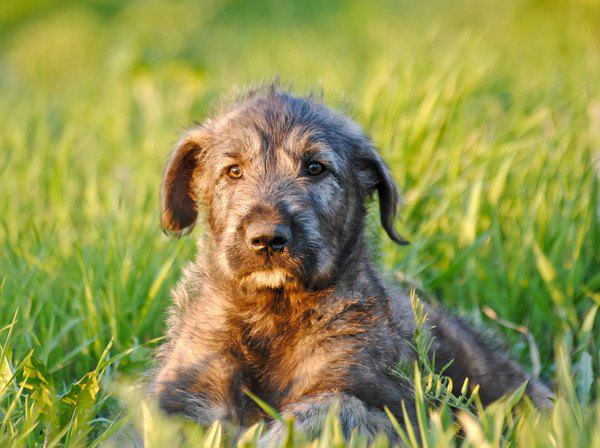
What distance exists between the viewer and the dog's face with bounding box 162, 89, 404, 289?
12.0ft

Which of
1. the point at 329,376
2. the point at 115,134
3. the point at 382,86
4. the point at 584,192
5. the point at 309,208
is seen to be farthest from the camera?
the point at 115,134

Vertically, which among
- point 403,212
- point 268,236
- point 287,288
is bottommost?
point 403,212

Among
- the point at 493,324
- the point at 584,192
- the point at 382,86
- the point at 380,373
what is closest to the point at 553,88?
the point at 382,86

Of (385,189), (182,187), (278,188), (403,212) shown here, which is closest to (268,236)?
(278,188)

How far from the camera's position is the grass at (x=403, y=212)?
3.46 metres

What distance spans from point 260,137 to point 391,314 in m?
0.95

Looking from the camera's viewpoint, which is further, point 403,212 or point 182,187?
point 403,212

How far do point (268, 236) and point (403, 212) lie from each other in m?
2.41

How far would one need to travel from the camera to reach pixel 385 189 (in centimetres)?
430

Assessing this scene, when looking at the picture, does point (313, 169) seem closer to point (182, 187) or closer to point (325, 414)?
point (182, 187)

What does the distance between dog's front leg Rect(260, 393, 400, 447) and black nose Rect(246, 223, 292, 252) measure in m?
0.59

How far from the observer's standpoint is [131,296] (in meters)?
4.73

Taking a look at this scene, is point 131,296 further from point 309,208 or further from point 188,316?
point 309,208

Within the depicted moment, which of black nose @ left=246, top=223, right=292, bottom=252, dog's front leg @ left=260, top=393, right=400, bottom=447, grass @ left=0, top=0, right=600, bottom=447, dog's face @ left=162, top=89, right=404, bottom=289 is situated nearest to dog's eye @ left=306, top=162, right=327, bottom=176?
dog's face @ left=162, top=89, right=404, bottom=289
